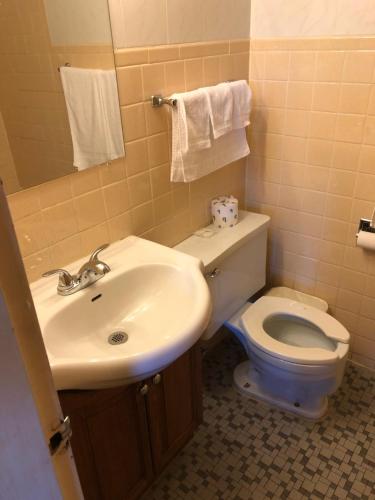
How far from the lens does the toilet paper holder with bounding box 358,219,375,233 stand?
5.63 feet

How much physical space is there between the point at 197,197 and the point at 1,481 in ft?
4.36

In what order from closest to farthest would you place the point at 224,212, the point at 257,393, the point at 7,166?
the point at 7,166, the point at 224,212, the point at 257,393

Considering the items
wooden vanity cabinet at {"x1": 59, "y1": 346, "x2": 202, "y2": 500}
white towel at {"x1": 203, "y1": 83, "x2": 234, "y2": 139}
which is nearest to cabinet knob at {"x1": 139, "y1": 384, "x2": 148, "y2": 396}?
wooden vanity cabinet at {"x1": 59, "y1": 346, "x2": 202, "y2": 500}

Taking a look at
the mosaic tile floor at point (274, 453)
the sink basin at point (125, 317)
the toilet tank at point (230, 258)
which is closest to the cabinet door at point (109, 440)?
the sink basin at point (125, 317)

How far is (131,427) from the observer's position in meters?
1.22

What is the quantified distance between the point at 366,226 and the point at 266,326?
24.7 inches

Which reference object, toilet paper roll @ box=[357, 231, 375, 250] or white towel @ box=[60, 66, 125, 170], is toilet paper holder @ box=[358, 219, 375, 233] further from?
white towel @ box=[60, 66, 125, 170]

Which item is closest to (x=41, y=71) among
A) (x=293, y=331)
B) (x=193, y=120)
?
(x=193, y=120)

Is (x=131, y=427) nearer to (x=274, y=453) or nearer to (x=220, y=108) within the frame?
(x=274, y=453)

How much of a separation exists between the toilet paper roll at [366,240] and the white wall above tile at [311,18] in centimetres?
76

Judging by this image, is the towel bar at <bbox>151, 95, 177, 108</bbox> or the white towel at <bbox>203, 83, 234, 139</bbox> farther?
the white towel at <bbox>203, 83, 234, 139</bbox>

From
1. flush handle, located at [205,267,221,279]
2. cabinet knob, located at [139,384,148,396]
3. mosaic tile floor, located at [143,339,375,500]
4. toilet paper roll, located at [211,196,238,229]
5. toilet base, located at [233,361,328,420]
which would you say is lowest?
mosaic tile floor, located at [143,339,375,500]

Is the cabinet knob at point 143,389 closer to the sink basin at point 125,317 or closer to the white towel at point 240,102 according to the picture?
the sink basin at point 125,317

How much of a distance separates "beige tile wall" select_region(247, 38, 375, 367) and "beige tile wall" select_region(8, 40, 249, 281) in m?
0.24
